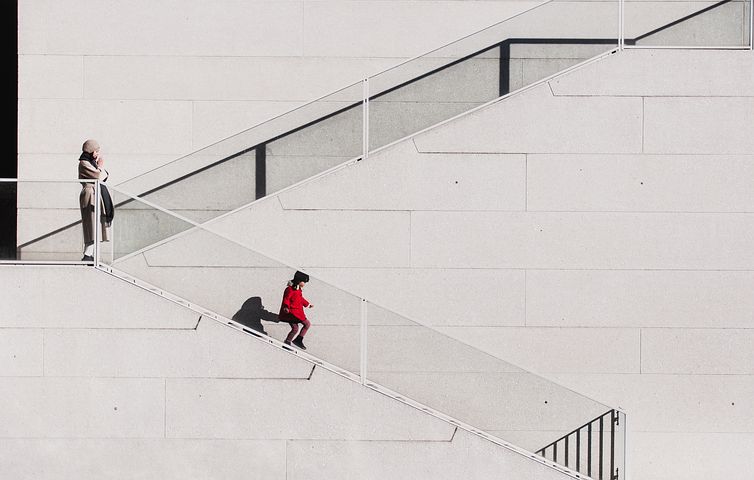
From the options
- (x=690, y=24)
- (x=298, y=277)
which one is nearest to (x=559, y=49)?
(x=690, y=24)

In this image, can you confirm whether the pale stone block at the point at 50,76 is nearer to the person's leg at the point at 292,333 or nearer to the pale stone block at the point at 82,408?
the pale stone block at the point at 82,408

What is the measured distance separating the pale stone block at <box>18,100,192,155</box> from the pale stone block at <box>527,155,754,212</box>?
490cm

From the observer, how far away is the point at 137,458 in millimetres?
9625

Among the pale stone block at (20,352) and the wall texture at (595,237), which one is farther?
the wall texture at (595,237)

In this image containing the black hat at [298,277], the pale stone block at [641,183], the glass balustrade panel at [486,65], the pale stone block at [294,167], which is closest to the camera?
the black hat at [298,277]

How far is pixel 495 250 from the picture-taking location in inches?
452

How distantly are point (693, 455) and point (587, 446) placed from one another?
280cm

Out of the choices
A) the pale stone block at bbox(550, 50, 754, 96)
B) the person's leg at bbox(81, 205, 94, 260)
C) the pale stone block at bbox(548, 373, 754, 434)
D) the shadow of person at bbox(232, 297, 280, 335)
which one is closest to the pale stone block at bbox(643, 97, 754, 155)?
the pale stone block at bbox(550, 50, 754, 96)

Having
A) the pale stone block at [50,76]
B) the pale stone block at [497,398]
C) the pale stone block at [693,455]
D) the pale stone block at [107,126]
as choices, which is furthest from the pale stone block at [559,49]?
the pale stone block at [50,76]

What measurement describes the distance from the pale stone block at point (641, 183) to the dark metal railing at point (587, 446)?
2986mm

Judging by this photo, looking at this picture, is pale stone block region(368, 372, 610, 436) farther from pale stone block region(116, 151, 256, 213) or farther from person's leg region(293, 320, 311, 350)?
pale stone block region(116, 151, 256, 213)

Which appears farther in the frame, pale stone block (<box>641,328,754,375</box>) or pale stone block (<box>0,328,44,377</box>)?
pale stone block (<box>641,328,754,375</box>)

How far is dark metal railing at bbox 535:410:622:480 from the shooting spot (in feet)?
31.0

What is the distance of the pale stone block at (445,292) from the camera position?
1148 cm
